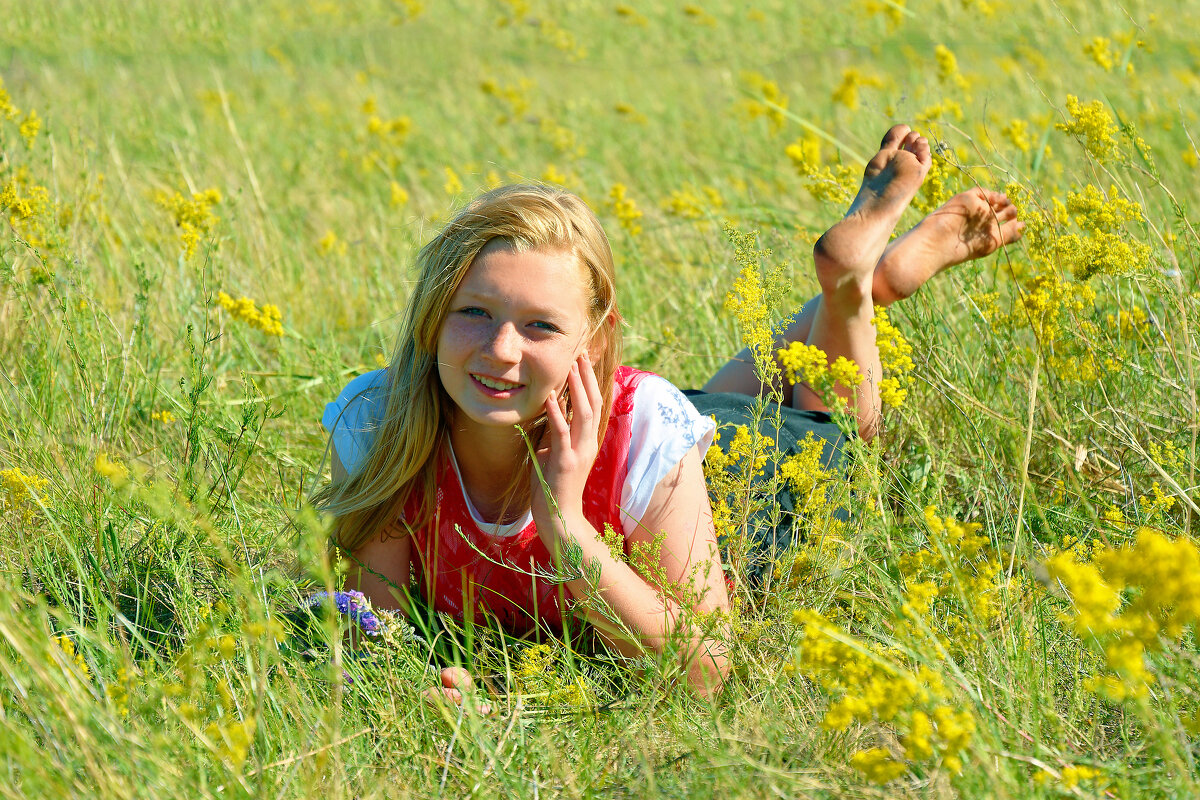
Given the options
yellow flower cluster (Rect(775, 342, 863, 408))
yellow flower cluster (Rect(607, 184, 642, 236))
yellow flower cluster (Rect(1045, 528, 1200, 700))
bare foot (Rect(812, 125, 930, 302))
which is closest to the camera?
yellow flower cluster (Rect(1045, 528, 1200, 700))

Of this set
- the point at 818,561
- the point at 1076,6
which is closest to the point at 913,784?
the point at 818,561

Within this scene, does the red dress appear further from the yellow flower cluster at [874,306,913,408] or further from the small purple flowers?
the yellow flower cluster at [874,306,913,408]

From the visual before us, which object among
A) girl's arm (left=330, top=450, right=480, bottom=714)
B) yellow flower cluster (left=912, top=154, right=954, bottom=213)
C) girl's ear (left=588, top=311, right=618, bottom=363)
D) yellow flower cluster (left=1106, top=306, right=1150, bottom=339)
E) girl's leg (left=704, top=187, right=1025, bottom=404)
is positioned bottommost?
girl's arm (left=330, top=450, right=480, bottom=714)

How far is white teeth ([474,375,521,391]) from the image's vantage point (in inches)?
82.7

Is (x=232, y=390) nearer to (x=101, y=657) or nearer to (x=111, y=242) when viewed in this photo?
(x=111, y=242)

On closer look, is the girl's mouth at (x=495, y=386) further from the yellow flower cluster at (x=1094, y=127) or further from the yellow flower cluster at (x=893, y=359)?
the yellow flower cluster at (x=1094, y=127)

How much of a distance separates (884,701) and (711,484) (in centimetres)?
91

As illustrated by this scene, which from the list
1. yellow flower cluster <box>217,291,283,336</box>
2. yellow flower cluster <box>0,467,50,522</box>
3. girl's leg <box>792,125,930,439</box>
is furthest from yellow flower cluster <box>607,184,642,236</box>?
yellow flower cluster <box>0,467,50,522</box>

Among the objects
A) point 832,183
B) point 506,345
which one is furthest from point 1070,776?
point 832,183

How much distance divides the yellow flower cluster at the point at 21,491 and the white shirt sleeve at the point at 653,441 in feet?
4.04

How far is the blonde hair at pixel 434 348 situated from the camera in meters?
2.16

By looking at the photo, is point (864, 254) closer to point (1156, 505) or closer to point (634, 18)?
point (1156, 505)

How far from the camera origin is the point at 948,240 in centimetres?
265

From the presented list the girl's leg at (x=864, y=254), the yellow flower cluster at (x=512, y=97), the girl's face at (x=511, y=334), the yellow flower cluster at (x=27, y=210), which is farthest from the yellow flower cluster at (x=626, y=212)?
the yellow flower cluster at (x=512, y=97)
